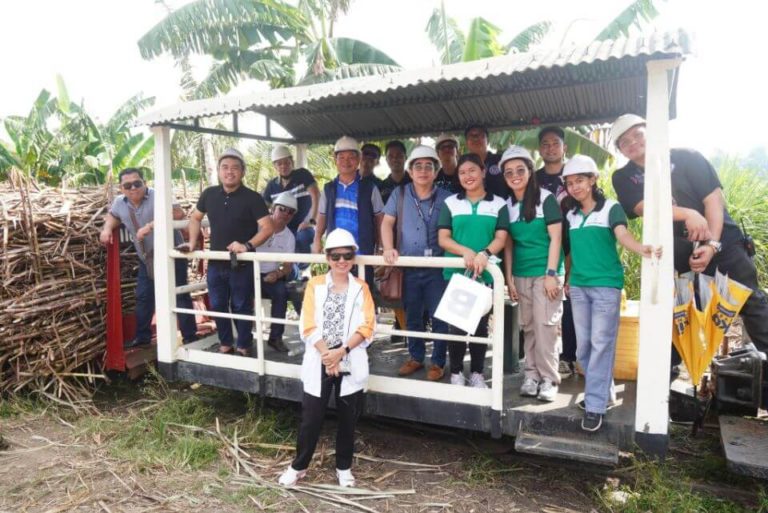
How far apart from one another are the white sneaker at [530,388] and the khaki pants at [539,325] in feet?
0.12

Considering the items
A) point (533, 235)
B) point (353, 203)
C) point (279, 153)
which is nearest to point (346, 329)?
point (353, 203)

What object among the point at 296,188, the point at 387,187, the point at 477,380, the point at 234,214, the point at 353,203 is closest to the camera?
the point at 477,380

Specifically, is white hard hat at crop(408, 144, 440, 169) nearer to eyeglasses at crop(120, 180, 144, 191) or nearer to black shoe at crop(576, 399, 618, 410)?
black shoe at crop(576, 399, 618, 410)

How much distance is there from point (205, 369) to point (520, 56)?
3.30 meters

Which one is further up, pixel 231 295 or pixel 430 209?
pixel 430 209

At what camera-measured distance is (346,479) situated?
3844 millimetres

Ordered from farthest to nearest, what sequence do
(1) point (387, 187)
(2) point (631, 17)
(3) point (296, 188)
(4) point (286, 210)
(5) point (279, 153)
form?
(2) point (631, 17) → (5) point (279, 153) → (3) point (296, 188) → (4) point (286, 210) → (1) point (387, 187)

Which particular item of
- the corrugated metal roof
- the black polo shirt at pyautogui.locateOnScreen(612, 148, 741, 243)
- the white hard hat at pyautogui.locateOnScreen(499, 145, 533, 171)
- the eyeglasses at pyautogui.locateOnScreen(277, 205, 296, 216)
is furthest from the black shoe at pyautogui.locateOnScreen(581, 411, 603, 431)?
the eyeglasses at pyautogui.locateOnScreen(277, 205, 296, 216)

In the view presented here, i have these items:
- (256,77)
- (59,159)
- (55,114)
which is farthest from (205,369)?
(55,114)

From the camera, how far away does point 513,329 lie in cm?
445

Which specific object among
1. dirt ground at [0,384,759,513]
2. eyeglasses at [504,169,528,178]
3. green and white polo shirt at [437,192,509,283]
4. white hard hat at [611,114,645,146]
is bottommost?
dirt ground at [0,384,759,513]

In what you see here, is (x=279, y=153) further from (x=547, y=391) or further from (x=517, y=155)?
(x=547, y=391)

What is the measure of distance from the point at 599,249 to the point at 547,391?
3.19 feet

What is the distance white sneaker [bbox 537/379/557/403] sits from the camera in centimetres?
375
